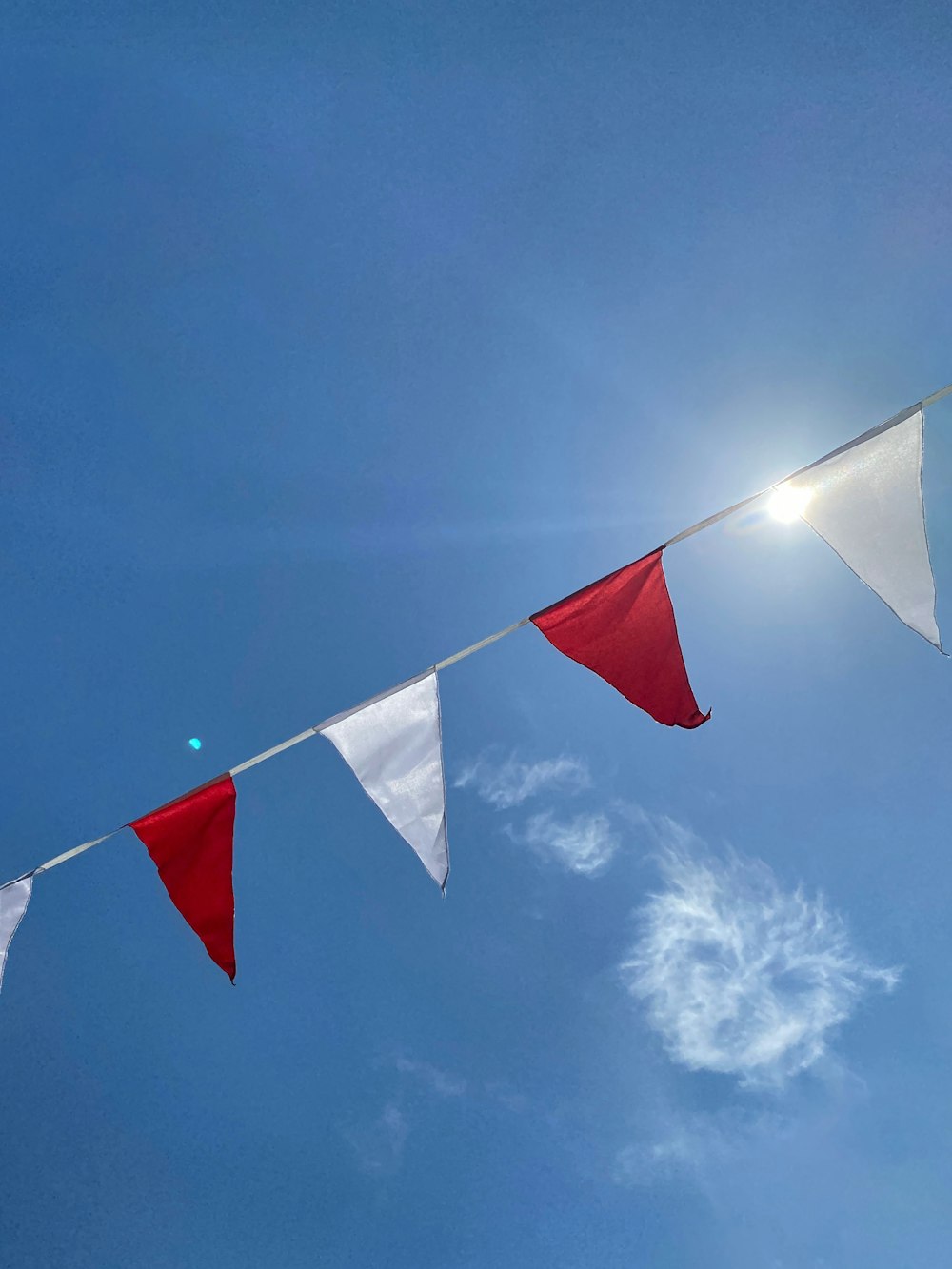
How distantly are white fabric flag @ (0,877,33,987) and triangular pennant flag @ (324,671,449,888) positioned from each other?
241cm

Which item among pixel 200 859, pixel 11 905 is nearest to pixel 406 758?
pixel 200 859

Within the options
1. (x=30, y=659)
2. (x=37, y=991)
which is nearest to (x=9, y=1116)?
(x=37, y=991)

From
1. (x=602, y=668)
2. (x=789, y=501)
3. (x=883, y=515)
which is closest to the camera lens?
(x=883, y=515)

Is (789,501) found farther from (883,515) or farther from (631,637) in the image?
(631,637)

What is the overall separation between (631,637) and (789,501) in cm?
113

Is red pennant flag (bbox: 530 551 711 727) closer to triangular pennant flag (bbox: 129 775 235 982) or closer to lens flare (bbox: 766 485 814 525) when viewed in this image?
lens flare (bbox: 766 485 814 525)

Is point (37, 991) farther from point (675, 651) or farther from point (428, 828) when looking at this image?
point (675, 651)

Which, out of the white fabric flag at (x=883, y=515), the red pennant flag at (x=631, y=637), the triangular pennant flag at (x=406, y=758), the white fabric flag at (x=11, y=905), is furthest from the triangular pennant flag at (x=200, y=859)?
the white fabric flag at (x=883, y=515)

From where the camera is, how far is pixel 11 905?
224 inches

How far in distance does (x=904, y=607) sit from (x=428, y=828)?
284 cm

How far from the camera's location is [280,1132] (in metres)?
14.5

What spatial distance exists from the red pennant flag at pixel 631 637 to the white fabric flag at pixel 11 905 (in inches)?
151

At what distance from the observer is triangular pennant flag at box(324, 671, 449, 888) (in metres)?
5.04

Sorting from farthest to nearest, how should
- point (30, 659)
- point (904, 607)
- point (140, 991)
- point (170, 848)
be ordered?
point (140, 991) < point (30, 659) < point (170, 848) < point (904, 607)
